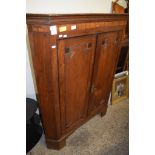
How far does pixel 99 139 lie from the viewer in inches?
79.7

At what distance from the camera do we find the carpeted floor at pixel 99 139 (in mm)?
1851

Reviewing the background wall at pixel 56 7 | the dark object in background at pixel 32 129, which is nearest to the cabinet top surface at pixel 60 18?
the background wall at pixel 56 7

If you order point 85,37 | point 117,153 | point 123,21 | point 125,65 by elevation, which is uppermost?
point 123,21

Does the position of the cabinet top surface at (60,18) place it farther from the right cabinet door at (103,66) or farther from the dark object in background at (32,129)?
the dark object in background at (32,129)

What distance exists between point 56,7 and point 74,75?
728 millimetres

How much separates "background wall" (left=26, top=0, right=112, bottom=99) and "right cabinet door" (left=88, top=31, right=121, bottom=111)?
19.2 inches

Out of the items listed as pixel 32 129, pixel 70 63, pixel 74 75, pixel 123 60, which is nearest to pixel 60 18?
pixel 70 63

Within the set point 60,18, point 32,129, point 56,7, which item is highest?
point 56,7

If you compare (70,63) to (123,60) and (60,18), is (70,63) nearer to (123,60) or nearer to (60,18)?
(60,18)

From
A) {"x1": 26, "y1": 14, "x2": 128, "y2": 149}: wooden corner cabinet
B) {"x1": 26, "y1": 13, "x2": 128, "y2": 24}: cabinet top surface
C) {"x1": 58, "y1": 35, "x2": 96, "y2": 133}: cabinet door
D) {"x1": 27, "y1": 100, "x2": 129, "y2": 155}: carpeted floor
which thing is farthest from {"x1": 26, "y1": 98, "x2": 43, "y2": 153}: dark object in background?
{"x1": 26, "y1": 13, "x2": 128, "y2": 24}: cabinet top surface
